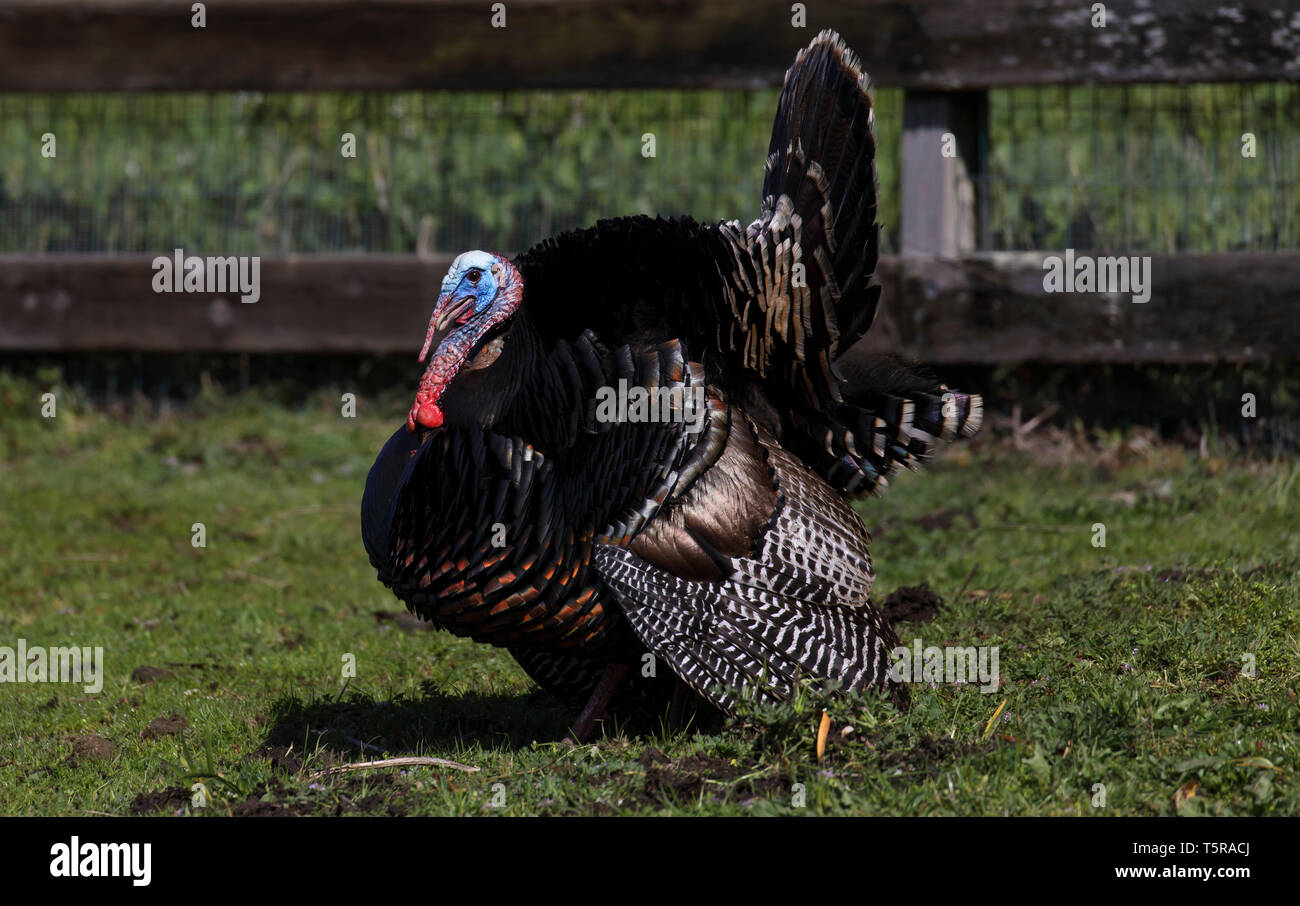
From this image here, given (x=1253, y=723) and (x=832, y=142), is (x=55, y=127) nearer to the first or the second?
(x=832, y=142)

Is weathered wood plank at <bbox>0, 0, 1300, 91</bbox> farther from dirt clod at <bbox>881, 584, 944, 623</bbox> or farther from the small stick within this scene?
the small stick

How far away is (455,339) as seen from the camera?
463cm

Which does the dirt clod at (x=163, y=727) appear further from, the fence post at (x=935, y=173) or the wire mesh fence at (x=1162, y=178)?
the wire mesh fence at (x=1162, y=178)

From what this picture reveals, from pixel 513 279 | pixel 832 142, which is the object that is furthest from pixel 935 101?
pixel 513 279

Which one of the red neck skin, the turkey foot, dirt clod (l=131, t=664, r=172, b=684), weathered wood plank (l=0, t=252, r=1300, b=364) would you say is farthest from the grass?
the red neck skin

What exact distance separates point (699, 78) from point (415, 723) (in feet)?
13.8

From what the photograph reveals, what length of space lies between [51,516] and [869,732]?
510 cm

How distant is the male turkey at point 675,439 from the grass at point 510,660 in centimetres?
34

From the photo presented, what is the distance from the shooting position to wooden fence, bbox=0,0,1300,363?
7.50 metres

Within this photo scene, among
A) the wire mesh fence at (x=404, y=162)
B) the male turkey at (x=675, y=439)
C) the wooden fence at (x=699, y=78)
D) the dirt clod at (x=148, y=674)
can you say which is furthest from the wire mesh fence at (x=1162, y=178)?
the dirt clod at (x=148, y=674)

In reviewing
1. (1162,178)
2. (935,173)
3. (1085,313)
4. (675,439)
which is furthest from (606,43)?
(675,439)

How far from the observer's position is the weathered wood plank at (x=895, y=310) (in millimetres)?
7535

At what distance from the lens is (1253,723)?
4219 mm

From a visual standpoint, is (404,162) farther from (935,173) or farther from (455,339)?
(455,339)
